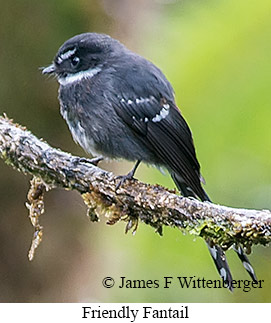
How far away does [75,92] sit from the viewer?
4.04m

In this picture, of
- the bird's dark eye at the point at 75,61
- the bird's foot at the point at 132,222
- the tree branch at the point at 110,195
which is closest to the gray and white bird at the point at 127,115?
the bird's dark eye at the point at 75,61

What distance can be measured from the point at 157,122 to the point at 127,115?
161 mm

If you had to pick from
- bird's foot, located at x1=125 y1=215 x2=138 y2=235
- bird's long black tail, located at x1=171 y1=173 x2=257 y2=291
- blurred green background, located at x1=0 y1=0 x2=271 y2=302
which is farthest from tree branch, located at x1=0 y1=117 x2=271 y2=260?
blurred green background, located at x1=0 y1=0 x2=271 y2=302

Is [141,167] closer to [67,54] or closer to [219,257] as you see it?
[67,54]

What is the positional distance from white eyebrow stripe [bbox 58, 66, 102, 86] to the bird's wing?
17 cm

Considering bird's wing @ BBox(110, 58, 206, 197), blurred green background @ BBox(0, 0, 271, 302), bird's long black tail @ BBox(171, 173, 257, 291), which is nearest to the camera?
bird's long black tail @ BBox(171, 173, 257, 291)

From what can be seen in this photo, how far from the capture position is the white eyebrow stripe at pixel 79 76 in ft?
13.5

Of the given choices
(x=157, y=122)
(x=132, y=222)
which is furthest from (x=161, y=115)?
(x=132, y=222)

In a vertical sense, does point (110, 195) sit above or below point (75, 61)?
below

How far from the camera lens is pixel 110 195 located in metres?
3.57

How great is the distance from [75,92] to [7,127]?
489 millimetres

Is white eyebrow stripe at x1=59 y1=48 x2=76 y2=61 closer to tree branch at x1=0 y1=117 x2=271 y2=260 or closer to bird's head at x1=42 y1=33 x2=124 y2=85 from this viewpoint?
bird's head at x1=42 y1=33 x2=124 y2=85

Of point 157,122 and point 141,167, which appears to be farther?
point 141,167

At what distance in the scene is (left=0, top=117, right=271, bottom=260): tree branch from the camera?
329cm
